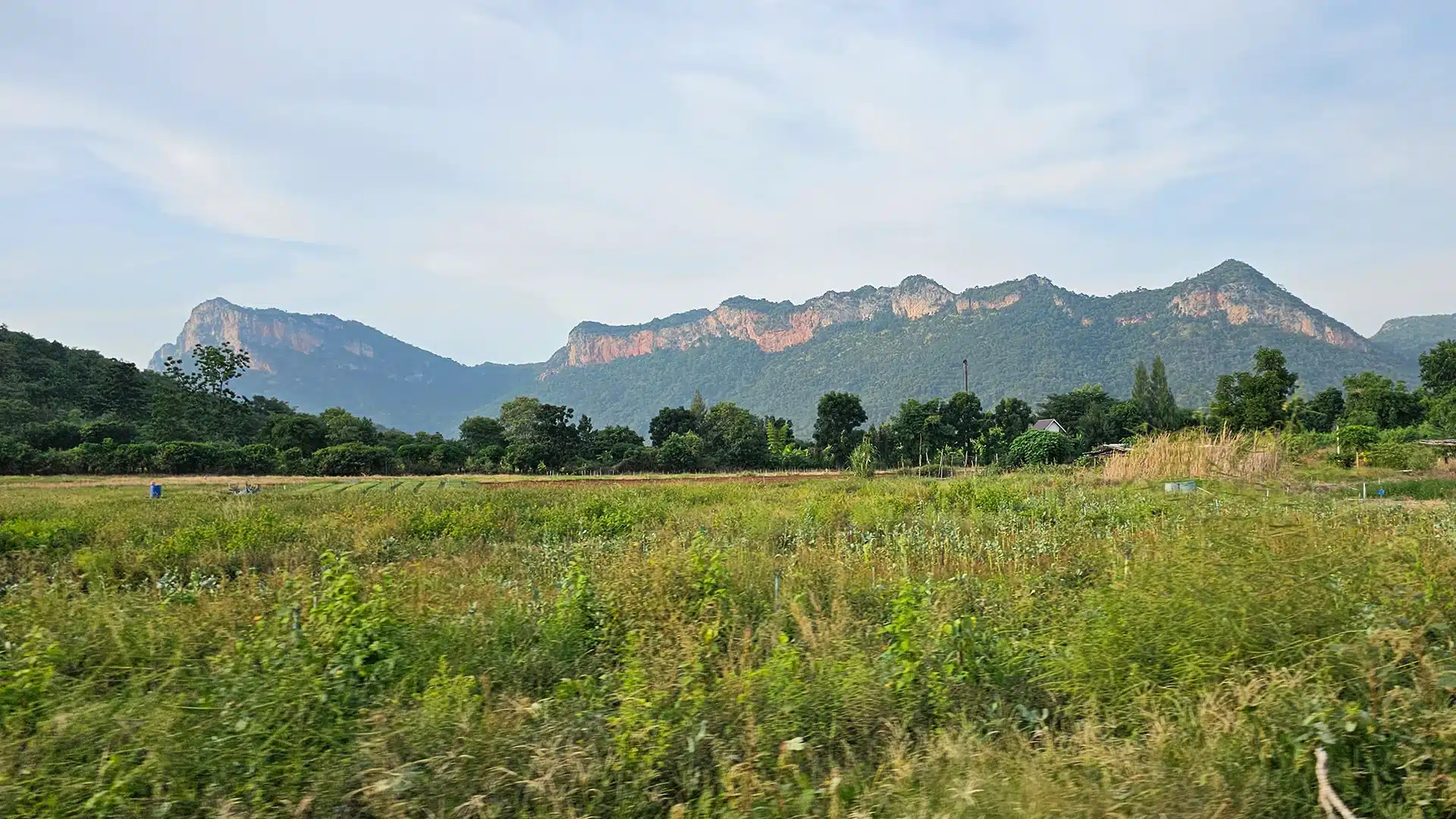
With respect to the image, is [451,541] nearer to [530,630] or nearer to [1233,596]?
[530,630]

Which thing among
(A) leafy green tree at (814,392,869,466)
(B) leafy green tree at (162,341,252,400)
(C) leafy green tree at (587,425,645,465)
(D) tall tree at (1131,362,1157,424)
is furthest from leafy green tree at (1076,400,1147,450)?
(B) leafy green tree at (162,341,252,400)

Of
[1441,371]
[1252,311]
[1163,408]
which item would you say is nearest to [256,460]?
[1163,408]

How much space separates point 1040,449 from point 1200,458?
2079 cm

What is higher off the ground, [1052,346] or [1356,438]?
[1052,346]

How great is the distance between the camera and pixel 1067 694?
3.77m

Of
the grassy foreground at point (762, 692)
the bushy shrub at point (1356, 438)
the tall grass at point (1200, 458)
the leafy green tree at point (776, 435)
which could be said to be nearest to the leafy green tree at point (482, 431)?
the leafy green tree at point (776, 435)

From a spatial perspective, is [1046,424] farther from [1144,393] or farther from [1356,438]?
[1356,438]

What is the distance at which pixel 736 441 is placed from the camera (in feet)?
175

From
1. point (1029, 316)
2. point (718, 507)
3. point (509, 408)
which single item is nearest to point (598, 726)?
point (718, 507)

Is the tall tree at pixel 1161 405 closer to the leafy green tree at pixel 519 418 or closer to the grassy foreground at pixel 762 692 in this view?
the leafy green tree at pixel 519 418

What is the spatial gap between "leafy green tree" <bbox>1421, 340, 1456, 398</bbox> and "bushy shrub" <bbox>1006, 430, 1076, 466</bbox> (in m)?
36.2

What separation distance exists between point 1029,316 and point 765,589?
→ 164 metres

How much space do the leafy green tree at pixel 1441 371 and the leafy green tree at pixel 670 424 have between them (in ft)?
186

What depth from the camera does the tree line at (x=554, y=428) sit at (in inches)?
1471
